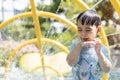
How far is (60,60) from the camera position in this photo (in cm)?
718

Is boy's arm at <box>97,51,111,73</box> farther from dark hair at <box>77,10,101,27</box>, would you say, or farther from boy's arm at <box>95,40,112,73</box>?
dark hair at <box>77,10,101,27</box>

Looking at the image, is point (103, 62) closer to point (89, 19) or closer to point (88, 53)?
point (88, 53)

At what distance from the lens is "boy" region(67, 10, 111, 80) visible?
220cm

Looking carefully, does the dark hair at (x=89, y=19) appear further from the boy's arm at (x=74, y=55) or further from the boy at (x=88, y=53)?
the boy's arm at (x=74, y=55)

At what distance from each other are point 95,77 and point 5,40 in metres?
5.43

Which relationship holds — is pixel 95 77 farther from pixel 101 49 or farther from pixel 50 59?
pixel 50 59

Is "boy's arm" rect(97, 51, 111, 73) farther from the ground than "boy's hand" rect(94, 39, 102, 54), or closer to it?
closer to it

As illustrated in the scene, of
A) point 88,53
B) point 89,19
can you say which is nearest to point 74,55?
point 88,53

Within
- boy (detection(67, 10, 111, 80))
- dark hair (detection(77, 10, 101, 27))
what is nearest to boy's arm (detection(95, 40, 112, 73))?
boy (detection(67, 10, 111, 80))

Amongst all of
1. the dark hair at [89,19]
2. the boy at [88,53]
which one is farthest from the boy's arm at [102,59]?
the dark hair at [89,19]

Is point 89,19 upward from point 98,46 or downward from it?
upward

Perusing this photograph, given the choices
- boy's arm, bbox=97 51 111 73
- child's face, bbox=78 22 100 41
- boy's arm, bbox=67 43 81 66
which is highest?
Answer: child's face, bbox=78 22 100 41

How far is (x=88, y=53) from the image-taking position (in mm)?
2305

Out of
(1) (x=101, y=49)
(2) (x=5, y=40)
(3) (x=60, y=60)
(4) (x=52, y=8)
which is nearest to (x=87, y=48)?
(1) (x=101, y=49)
